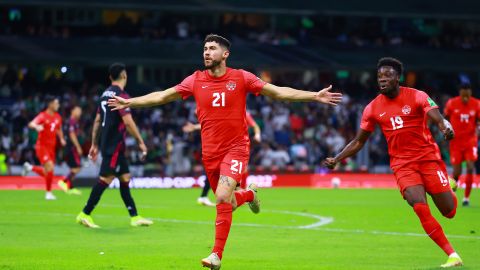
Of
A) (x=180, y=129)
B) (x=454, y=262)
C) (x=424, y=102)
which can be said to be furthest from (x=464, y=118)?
(x=180, y=129)

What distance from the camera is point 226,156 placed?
12758 millimetres

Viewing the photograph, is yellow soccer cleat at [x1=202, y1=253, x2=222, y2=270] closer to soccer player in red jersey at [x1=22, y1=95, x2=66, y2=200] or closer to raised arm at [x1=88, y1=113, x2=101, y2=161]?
raised arm at [x1=88, y1=113, x2=101, y2=161]

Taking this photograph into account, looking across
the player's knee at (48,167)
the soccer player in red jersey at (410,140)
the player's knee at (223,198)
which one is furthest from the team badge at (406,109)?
the player's knee at (48,167)

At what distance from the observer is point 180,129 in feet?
130

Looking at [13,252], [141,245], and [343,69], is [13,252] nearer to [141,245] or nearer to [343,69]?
[141,245]

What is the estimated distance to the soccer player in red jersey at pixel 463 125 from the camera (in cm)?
2348

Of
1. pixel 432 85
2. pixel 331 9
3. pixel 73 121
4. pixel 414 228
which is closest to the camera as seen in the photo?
pixel 414 228

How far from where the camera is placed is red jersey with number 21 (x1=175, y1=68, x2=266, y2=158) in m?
12.8

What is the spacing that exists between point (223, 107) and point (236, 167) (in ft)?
2.42

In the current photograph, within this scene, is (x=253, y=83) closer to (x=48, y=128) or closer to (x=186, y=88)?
(x=186, y=88)

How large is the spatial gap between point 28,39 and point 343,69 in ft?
43.3

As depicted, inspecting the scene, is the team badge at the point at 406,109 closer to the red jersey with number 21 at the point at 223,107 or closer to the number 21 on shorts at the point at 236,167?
the red jersey with number 21 at the point at 223,107

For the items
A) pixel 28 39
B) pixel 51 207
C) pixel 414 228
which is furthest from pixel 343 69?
pixel 414 228

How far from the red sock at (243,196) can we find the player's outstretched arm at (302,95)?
4.88 feet
